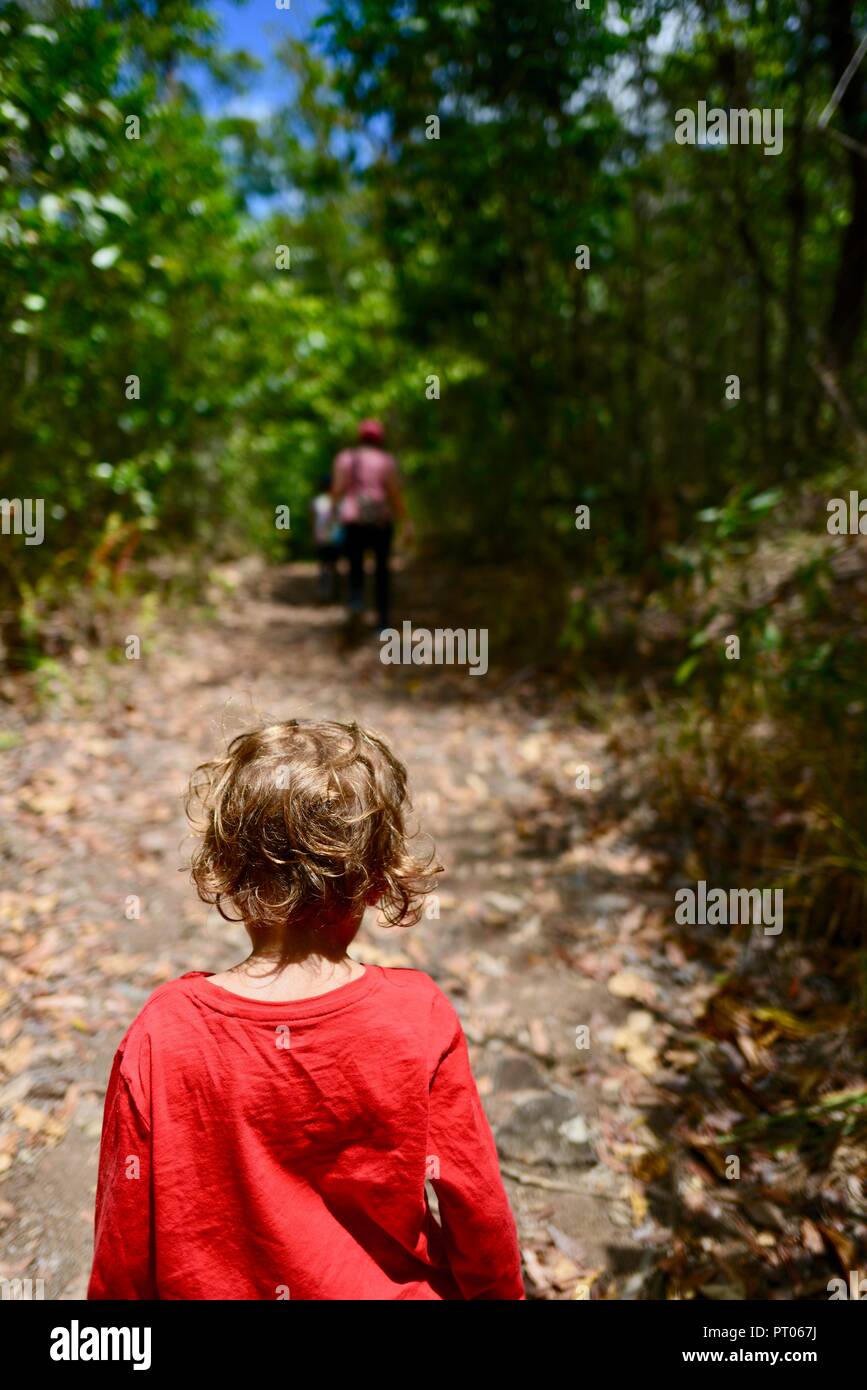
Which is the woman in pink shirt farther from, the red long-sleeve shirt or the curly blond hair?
the red long-sleeve shirt

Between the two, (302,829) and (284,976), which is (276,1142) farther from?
(302,829)

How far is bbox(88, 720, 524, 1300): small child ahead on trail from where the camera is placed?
1091 millimetres

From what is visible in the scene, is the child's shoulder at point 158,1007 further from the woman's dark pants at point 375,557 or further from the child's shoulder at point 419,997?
the woman's dark pants at point 375,557

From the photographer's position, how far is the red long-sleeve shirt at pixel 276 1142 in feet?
3.57

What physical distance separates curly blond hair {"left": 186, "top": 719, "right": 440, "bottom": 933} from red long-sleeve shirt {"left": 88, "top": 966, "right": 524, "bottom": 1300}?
0.39 ft

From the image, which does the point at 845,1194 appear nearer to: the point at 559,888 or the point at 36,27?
the point at 559,888

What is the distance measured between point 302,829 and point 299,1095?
342mm

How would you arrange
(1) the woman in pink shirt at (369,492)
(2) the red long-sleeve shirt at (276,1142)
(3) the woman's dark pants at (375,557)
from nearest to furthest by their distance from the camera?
1. (2) the red long-sleeve shirt at (276,1142)
2. (1) the woman in pink shirt at (369,492)
3. (3) the woman's dark pants at (375,557)

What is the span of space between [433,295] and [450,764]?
5510 millimetres

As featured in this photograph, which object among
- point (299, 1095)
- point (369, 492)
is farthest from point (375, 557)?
point (299, 1095)

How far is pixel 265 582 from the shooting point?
36.2 ft

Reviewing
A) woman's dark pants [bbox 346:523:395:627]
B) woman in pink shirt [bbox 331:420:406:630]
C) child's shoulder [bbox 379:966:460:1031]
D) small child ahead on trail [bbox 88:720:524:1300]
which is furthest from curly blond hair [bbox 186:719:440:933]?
woman's dark pants [bbox 346:523:395:627]

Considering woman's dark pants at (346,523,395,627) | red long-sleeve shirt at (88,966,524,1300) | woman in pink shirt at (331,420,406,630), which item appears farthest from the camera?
woman's dark pants at (346,523,395,627)

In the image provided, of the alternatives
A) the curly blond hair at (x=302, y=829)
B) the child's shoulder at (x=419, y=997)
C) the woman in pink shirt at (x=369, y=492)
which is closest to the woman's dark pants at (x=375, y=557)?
the woman in pink shirt at (x=369, y=492)
